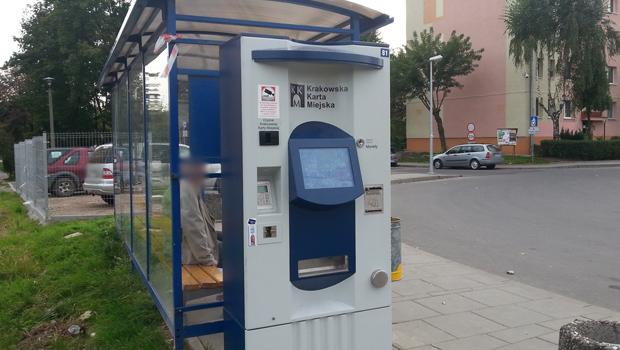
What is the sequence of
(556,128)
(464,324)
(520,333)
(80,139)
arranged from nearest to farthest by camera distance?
(520,333)
(464,324)
(80,139)
(556,128)

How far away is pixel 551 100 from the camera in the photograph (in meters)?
34.7

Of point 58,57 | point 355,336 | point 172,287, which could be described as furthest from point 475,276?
point 58,57

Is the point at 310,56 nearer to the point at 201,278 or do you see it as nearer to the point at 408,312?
the point at 201,278

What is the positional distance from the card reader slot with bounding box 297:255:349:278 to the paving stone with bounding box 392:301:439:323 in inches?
72.2

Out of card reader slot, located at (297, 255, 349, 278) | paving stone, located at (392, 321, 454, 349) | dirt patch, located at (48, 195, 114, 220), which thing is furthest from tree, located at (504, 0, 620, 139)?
card reader slot, located at (297, 255, 349, 278)

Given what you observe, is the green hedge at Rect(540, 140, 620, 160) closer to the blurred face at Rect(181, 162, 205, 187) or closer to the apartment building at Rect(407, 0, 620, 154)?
the apartment building at Rect(407, 0, 620, 154)

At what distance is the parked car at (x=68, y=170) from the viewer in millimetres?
15688

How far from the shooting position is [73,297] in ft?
19.9

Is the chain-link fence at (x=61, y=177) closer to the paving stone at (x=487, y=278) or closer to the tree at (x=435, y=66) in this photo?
the paving stone at (x=487, y=278)

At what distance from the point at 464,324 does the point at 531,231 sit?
5777 millimetres

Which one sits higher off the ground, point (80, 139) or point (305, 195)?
point (80, 139)

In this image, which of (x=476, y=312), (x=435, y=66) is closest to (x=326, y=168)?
(x=476, y=312)

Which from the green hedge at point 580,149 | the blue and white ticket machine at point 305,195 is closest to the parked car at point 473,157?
the green hedge at point 580,149

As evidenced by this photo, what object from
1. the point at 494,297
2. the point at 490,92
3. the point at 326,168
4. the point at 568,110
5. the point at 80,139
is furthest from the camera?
the point at 568,110
